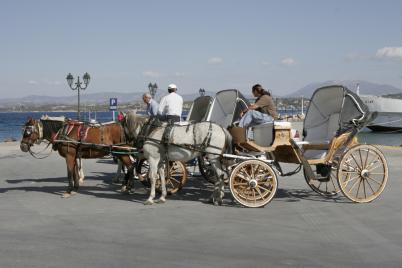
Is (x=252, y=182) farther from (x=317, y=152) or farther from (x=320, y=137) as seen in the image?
(x=320, y=137)

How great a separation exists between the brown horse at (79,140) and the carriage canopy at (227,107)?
2.51 metres

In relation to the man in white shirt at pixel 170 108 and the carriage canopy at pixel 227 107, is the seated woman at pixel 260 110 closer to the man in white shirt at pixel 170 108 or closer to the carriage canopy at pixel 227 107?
the carriage canopy at pixel 227 107

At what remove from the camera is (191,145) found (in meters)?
10.0

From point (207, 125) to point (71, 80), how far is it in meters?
27.0

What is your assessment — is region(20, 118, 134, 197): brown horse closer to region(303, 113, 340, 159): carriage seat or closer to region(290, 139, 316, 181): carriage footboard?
region(290, 139, 316, 181): carriage footboard

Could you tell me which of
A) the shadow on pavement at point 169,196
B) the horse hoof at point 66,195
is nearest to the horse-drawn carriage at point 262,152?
the shadow on pavement at point 169,196

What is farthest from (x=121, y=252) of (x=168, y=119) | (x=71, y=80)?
(x=71, y=80)

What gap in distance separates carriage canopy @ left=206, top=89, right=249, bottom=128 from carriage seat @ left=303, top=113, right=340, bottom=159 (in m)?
1.72

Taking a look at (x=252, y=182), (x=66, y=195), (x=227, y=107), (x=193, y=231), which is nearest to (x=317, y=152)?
(x=252, y=182)

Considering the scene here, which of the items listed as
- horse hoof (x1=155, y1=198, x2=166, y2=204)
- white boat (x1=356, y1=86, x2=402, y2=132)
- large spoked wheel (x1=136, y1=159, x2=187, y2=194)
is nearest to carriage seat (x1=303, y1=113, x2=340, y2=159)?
large spoked wheel (x1=136, y1=159, x2=187, y2=194)

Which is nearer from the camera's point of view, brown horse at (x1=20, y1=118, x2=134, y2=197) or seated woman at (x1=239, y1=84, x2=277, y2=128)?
seated woman at (x1=239, y1=84, x2=277, y2=128)

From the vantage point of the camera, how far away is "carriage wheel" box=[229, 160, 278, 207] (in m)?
9.67

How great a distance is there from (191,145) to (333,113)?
3.47m

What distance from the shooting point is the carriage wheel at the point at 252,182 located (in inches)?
381
